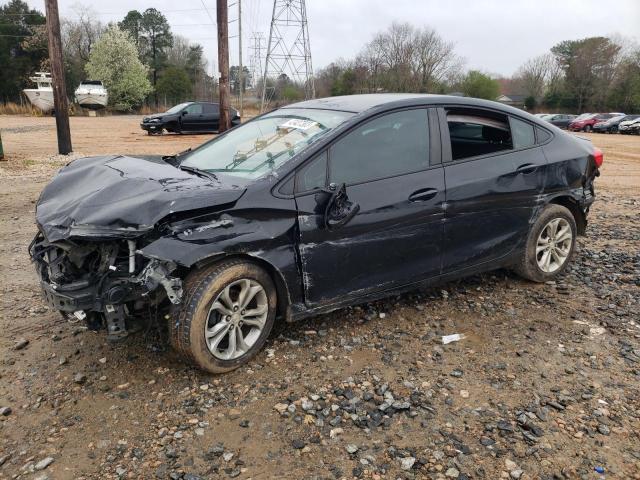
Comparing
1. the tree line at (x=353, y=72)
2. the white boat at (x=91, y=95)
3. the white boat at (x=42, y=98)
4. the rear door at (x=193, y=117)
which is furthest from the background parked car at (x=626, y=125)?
the white boat at (x=42, y=98)

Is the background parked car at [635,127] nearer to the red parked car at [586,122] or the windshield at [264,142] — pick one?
the red parked car at [586,122]

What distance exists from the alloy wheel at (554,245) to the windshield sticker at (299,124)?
2292mm

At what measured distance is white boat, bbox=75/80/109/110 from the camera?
42.2 m

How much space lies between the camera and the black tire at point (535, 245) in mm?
4523

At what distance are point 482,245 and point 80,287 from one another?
297 cm

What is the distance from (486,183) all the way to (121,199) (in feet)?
8.83

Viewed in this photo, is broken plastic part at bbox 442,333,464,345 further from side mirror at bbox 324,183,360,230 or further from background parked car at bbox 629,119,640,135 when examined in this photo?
background parked car at bbox 629,119,640,135

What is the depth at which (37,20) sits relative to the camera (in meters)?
56.6

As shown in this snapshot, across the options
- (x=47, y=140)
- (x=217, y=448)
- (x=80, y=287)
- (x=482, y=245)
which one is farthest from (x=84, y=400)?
(x=47, y=140)

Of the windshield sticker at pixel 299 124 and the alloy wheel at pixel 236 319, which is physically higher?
the windshield sticker at pixel 299 124

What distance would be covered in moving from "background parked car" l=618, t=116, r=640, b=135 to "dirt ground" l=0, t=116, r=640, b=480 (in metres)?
35.7

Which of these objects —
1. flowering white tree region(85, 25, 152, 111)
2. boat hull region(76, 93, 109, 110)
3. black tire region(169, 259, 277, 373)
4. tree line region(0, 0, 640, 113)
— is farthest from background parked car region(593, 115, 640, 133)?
flowering white tree region(85, 25, 152, 111)

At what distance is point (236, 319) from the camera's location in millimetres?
3240

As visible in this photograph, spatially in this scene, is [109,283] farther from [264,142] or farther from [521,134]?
[521,134]
